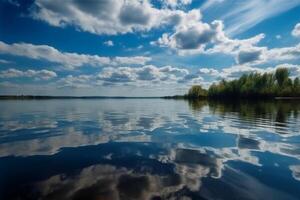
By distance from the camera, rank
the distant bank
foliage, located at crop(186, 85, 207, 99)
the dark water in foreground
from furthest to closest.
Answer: foliage, located at crop(186, 85, 207, 99) < the distant bank < the dark water in foreground

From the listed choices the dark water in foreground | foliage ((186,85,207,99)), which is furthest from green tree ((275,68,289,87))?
the dark water in foreground

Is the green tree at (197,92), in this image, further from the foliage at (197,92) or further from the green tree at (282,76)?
the green tree at (282,76)

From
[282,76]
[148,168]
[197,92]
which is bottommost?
[148,168]

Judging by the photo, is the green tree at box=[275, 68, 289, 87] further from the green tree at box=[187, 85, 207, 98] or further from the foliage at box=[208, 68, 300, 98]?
the green tree at box=[187, 85, 207, 98]

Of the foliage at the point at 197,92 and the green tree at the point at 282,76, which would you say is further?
the foliage at the point at 197,92

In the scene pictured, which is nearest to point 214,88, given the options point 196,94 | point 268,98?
point 196,94

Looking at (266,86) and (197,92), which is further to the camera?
(197,92)

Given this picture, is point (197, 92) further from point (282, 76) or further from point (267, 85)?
point (282, 76)

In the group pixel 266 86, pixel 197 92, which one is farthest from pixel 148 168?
pixel 197 92

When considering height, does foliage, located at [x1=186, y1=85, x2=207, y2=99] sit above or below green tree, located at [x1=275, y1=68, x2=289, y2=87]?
below

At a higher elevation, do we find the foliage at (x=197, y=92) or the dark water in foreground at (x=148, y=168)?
the foliage at (x=197, y=92)

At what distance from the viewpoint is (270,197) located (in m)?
7.14

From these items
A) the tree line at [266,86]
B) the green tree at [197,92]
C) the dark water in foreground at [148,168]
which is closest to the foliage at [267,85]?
the tree line at [266,86]

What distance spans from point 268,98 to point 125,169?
13652 centimetres
